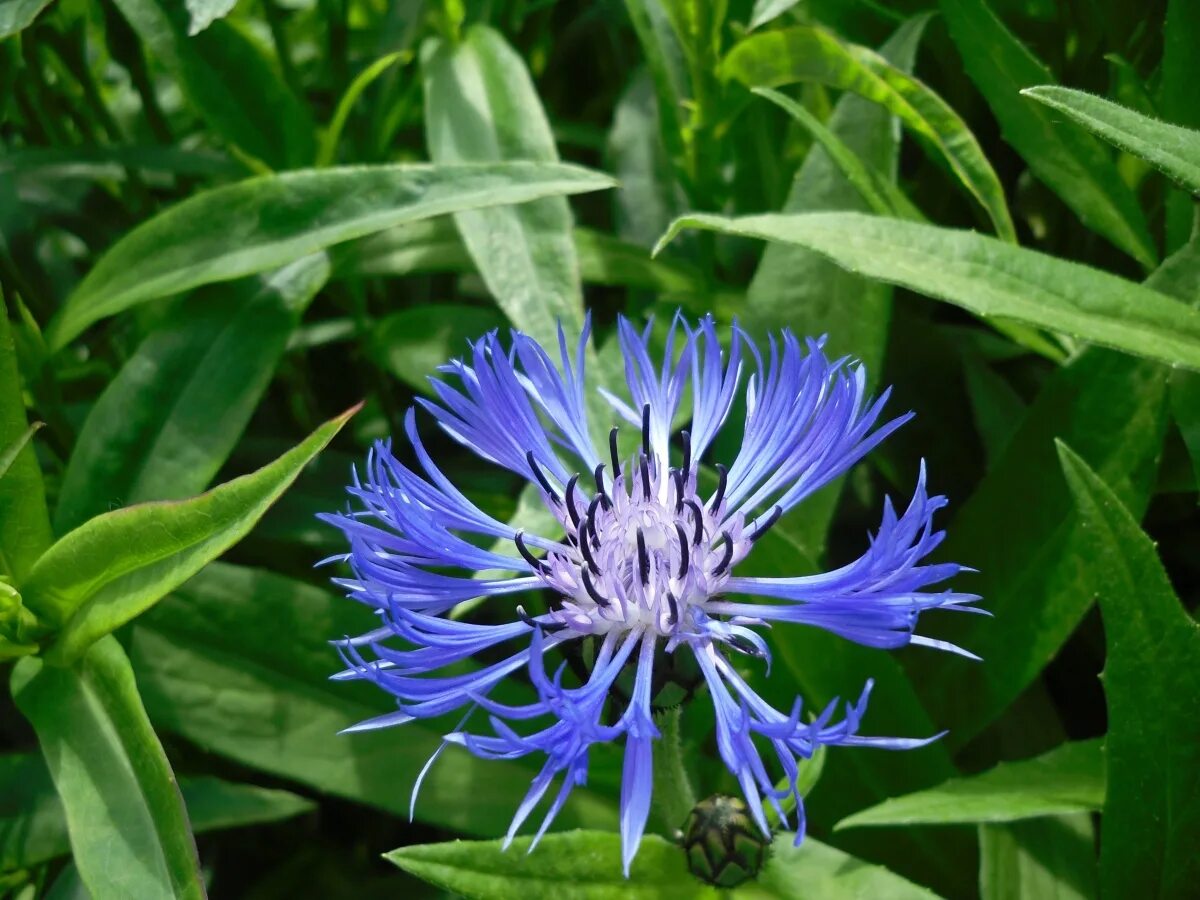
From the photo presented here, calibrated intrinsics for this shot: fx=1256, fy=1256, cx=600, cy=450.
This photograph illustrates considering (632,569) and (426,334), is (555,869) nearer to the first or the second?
(632,569)

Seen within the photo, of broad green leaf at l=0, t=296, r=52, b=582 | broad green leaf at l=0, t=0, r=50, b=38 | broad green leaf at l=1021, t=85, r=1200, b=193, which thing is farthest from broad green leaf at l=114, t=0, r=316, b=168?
broad green leaf at l=1021, t=85, r=1200, b=193

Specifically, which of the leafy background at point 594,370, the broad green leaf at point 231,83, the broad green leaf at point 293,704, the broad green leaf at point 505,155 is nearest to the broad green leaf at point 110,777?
the leafy background at point 594,370

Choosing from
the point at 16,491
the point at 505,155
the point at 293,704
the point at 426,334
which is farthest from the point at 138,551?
the point at 505,155

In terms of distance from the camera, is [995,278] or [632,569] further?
[995,278]

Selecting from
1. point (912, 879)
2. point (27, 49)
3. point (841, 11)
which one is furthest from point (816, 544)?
point (27, 49)

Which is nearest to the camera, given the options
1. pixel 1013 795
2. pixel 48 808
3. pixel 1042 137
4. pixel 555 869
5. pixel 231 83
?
pixel 555 869

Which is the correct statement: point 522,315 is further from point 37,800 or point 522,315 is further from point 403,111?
point 37,800
